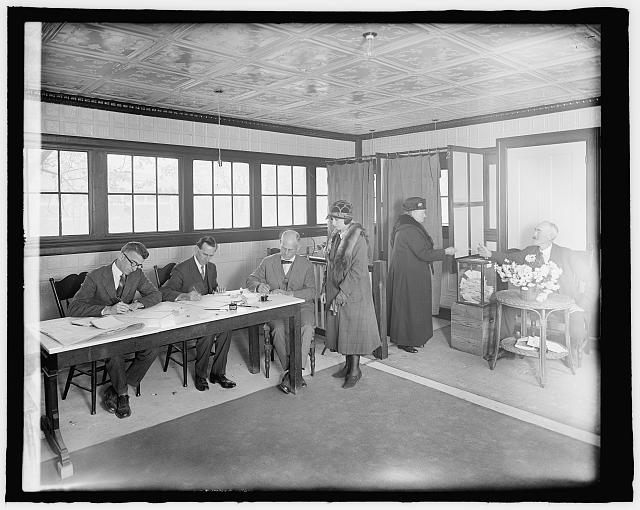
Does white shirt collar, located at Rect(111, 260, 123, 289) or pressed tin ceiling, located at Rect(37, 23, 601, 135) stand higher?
pressed tin ceiling, located at Rect(37, 23, 601, 135)

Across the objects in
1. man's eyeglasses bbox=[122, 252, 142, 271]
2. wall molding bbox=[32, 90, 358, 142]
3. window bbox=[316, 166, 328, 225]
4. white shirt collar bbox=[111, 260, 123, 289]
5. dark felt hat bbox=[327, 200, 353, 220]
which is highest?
wall molding bbox=[32, 90, 358, 142]

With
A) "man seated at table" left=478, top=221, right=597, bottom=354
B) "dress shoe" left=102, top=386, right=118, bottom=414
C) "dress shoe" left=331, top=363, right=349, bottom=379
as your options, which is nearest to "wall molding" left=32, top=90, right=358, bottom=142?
"dress shoe" left=102, top=386, right=118, bottom=414

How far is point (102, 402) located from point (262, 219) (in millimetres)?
3114

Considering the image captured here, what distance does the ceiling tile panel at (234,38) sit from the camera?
8.86 feet

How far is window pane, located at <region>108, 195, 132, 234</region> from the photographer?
4.95 m

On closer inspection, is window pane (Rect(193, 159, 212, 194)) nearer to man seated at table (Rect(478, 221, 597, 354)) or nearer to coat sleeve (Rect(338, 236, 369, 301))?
coat sleeve (Rect(338, 236, 369, 301))

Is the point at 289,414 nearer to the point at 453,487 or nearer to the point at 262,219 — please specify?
the point at 453,487

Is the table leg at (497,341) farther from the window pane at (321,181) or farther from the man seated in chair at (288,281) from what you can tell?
the window pane at (321,181)

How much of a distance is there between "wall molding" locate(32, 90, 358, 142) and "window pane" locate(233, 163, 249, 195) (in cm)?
45

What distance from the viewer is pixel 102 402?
3623mm

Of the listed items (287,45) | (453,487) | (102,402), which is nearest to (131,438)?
(102,402)

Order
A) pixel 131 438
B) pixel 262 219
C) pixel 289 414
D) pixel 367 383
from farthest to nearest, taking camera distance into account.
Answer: pixel 262 219 < pixel 367 383 < pixel 289 414 < pixel 131 438

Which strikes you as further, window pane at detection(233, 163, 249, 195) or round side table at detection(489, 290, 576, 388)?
window pane at detection(233, 163, 249, 195)

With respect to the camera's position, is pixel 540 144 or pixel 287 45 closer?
pixel 287 45
